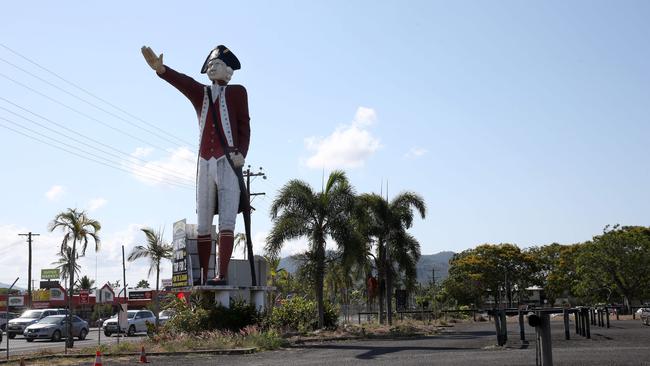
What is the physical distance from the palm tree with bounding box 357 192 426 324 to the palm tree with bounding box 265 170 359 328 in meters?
6.44

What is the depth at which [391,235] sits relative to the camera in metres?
38.0

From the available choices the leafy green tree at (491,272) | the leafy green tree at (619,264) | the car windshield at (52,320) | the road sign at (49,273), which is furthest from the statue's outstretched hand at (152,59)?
the leafy green tree at (491,272)

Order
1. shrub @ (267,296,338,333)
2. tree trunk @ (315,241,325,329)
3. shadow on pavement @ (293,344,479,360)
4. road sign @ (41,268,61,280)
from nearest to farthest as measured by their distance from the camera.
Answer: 1. shadow on pavement @ (293,344,479,360)
2. shrub @ (267,296,338,333)
3. tree trunk @ (315,241,325,329)
4. road sign @ (41,268,61,280)

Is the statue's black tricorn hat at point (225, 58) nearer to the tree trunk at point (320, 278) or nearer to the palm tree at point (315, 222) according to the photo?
the palm tree at point (315, 222)

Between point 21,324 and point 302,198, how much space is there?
20714mm

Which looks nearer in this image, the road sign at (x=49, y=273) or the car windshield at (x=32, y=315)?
the car windshield at (x=32, y=315)

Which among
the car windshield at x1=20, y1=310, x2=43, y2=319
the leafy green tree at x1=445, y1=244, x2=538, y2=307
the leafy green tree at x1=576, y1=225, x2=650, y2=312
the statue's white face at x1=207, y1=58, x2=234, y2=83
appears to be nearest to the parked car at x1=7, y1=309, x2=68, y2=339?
the car windshield at x1=20, y1=310, x2=43, y2=319

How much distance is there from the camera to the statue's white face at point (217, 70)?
28.3 metres

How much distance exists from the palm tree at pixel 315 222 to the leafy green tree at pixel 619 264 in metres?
27.0

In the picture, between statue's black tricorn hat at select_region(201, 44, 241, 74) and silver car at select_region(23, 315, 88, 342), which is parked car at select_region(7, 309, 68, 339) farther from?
statue's black tricorn hat at select_region(201, 44, 241, 74)

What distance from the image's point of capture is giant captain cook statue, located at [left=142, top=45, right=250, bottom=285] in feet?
91.2

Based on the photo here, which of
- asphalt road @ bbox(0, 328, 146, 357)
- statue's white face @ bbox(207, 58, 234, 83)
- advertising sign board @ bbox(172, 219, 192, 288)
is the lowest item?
asphalt road @ bbox(0, 328, 146, 357)

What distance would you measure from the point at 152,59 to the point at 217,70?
2.53 m

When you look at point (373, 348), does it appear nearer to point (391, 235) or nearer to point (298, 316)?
point (298, 316)
